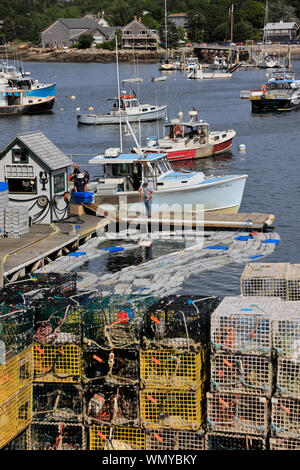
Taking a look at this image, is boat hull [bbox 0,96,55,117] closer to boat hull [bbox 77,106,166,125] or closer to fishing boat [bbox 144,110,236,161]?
boat hull [bbox 77,106,166,125]

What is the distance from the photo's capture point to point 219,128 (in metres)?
63.7

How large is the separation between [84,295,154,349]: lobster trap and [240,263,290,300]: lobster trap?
9.80 feet

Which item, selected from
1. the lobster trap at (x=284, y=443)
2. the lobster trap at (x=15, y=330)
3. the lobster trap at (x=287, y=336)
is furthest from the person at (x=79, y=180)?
the lobster trap at (x=284, y=443)

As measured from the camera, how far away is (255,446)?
34.0ft

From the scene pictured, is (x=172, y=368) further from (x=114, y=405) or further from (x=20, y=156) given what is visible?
(x=20, y=156)

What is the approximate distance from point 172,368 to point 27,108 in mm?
71510

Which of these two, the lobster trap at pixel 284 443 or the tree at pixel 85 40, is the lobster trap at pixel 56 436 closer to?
the lobster trap at pixel 284 443

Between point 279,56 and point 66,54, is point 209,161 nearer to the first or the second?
point 279,56

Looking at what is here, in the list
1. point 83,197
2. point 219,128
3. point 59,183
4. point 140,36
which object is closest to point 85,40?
point 140,36

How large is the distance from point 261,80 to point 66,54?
79.2 m

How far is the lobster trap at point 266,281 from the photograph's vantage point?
14.2 metres

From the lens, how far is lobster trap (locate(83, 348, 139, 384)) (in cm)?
1083

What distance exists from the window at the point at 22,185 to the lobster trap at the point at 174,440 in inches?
574

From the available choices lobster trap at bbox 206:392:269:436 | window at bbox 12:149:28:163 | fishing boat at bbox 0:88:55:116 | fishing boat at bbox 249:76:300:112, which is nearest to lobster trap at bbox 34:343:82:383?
lobster trap at bbox 206:392:269:436
